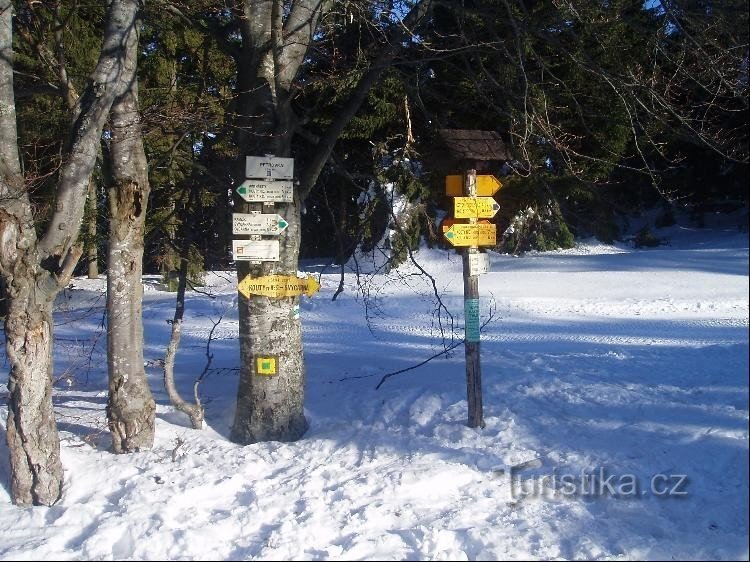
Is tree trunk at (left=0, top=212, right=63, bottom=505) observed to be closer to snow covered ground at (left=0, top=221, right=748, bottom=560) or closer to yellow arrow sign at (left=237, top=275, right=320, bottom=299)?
snow covered ground at (left=0, top=221, right=748, bottom=560)

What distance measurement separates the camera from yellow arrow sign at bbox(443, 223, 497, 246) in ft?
20.4

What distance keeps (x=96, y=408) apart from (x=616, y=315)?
795 cm

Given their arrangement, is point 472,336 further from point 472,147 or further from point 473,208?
point 472,147

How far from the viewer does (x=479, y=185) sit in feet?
20.9

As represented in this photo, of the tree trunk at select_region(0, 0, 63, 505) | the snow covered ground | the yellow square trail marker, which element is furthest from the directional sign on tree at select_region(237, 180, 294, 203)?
the snow covered ground

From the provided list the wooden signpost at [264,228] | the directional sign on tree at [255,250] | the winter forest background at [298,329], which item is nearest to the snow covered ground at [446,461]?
the winter forest background at [298,329]

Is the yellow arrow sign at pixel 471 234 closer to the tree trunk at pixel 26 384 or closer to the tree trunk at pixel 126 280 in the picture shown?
the tree trunk at pixel 126 280

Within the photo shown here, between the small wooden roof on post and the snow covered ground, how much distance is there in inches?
70.4

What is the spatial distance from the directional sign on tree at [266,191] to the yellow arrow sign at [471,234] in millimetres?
1410

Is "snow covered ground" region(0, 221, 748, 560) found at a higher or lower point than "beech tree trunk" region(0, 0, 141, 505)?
lower

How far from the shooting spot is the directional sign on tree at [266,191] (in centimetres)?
614

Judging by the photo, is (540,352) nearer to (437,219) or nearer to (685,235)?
(685,235)

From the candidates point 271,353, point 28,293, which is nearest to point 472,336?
point 271,353

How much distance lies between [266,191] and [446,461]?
2.68 m
